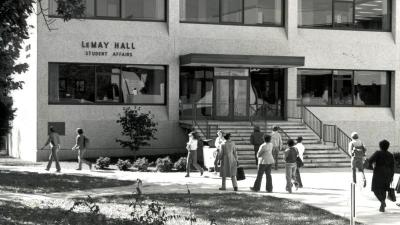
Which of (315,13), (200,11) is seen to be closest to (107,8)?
(200,11)

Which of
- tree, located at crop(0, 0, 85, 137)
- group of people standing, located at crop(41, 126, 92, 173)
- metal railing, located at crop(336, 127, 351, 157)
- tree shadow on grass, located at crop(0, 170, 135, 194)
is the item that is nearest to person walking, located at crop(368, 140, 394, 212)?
tree, located at crop(0, 0, 85, 137)

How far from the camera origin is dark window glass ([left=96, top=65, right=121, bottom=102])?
101 ft

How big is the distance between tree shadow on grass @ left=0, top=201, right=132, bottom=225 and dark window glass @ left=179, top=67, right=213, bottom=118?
18279 mm

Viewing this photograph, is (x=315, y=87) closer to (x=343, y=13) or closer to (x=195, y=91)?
(x=343, y=13)

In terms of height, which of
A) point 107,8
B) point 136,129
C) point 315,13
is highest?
point 315,13

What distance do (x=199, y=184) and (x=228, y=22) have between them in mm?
14055

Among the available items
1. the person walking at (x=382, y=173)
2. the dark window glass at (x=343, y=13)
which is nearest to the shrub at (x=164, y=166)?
the person walking at (x=382, y=173)

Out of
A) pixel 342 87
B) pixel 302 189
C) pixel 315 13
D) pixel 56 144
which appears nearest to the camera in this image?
pixel 302 189

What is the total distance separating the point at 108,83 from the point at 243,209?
17.4 meters

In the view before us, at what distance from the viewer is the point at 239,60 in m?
31.1

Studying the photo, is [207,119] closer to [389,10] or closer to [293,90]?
[293,90]

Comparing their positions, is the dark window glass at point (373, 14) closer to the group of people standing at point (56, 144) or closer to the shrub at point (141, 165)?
the shrub at point (141, 165)

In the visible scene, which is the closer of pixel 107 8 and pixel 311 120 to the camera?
pixel 107 8

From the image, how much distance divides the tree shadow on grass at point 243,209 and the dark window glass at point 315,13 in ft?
61.1
